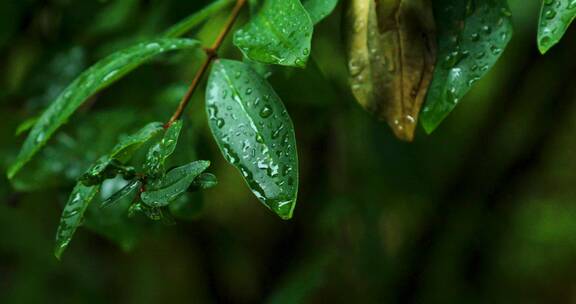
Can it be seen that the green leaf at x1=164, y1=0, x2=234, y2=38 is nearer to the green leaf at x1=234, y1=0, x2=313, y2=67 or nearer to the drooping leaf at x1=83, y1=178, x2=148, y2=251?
the green leaf at x1=234, y1=0, x2=313, y2=67

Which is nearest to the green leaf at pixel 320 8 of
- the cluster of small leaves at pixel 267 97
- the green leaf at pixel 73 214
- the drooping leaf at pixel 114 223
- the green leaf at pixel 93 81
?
the cluster of small leaves at pixel 267 97

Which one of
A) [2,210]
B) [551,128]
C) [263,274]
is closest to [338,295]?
[263,274]

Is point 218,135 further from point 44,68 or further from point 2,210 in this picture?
point 2,210

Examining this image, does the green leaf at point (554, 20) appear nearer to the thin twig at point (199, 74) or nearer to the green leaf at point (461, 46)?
the green leaf at point (461, 46)

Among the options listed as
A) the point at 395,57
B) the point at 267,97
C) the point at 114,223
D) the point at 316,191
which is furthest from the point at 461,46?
the point at 316,191

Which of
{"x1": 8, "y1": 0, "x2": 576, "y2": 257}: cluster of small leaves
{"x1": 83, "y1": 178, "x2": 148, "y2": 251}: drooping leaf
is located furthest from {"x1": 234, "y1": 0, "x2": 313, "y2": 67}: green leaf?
{"x1": 83, "y1": 178, "x2": 148, "y2": 251}: drooping leaf

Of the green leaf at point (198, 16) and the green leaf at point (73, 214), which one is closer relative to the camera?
the green leaf at point (73, 214)
